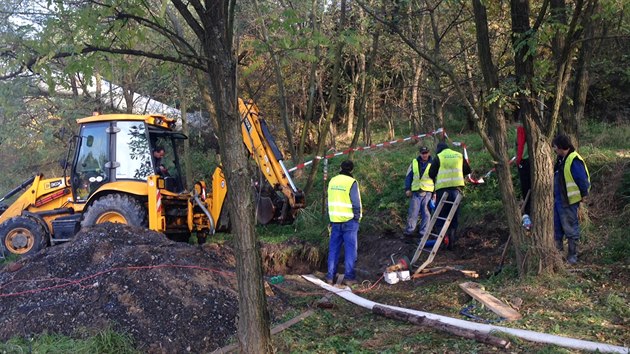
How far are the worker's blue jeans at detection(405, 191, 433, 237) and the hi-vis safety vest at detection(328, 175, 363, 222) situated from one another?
2169 mm

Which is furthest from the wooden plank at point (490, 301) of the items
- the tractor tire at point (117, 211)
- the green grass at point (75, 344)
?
the tractor tire at point (117, 211)

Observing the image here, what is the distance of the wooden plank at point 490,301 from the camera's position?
587cm

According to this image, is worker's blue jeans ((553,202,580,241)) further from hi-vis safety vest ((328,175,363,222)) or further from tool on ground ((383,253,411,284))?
hi-vis safety vest ((328,175,363,222))

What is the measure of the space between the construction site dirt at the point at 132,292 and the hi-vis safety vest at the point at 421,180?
183 cm

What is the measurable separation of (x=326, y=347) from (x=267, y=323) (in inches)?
45.2

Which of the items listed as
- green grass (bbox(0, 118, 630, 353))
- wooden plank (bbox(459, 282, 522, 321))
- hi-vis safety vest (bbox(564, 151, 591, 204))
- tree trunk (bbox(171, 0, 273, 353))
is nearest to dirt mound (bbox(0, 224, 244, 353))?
green grass (bbox(0, 118, 630, 353))

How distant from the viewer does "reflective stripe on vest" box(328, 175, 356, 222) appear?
28.3 feet

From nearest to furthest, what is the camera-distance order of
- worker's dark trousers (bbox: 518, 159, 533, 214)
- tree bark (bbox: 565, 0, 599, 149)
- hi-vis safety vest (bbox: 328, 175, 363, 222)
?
hi-vis safety vest (bbox: 328, 175, 363, 222) < worker's dark trousers (bbox: 518, 159, 533, 214) < tree bark (bbox: 565, 0, 599, 149)

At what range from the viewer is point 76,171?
35.9ft

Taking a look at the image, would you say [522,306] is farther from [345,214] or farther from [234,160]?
[234,160]

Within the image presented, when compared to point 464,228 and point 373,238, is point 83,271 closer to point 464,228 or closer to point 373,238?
point 373,238

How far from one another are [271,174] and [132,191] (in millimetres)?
2686

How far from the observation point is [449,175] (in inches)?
388

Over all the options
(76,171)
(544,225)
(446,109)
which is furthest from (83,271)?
(446,109)
